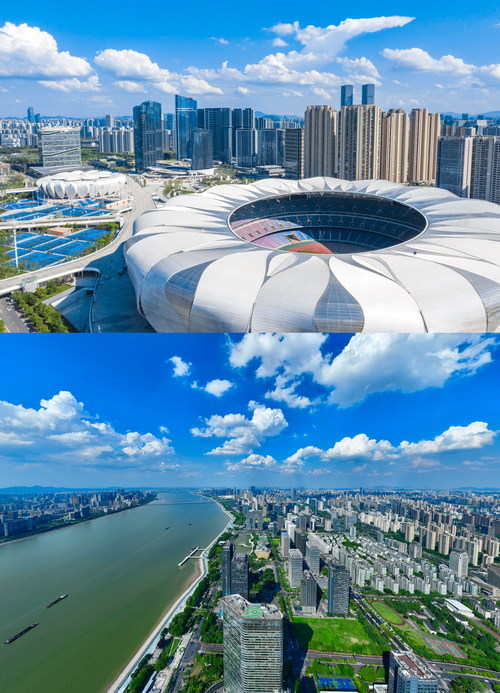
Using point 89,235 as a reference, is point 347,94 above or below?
above

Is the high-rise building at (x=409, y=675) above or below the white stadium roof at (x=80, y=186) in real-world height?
below

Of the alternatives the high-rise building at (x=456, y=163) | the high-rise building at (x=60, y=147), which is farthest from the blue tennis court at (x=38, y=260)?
the high-rise building at (x=60, y=147)

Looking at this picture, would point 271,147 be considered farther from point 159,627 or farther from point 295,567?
point 159,627

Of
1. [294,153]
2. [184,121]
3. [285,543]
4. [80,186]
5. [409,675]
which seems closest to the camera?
[409,675]

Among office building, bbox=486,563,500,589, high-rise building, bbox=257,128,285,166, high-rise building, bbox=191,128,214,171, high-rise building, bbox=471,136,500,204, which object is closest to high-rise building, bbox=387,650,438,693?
office building, bbox=486,563,500,589

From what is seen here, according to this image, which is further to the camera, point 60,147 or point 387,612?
point 60,147

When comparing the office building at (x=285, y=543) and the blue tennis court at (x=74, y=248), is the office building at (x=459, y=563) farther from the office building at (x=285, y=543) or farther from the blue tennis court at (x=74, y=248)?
the blue tennis court at (x=74, y=248)

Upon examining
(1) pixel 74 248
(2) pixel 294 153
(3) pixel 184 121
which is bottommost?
(1) pixel 74 248

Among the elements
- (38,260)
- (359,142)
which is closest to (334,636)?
(38,260)

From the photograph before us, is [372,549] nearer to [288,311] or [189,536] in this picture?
[189,536]
